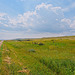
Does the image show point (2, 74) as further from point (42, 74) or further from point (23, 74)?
point (42, 74)

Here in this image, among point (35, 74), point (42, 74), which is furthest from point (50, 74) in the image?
point (35, 74)

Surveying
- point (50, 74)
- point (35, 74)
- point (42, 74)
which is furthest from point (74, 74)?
point (35, 74)

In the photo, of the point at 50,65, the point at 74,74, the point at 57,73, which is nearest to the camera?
the point at 74,74

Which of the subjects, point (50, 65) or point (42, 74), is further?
point (50, 65)

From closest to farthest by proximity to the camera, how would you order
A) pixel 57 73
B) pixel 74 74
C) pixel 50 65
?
pixel 74 74, pixel 57 73, pixel 50 65

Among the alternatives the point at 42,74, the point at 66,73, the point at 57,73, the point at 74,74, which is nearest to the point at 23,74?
the point at 42,74

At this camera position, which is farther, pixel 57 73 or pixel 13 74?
pixel 57 73

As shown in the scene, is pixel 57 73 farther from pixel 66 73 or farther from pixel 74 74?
pixel 74 74

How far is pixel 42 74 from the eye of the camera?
221 inches

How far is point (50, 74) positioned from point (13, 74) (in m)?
3.23

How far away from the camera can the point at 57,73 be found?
618 centimetres

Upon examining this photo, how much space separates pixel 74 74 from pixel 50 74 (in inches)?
79.4

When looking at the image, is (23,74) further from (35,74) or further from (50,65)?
(50,65)

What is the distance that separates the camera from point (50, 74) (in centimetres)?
574
